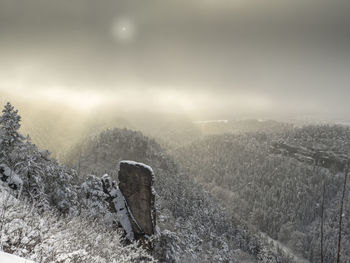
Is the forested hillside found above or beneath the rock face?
beneath

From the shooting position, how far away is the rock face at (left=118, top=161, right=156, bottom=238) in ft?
76.9

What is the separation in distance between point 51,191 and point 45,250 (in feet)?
49.7

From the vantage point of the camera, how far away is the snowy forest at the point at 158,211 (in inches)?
273

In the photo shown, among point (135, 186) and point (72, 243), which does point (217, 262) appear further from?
point (72, 243)

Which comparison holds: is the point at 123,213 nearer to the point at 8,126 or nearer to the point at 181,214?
the point at 8,126

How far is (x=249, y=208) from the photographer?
153250mm

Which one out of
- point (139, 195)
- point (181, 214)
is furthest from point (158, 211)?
point (181, 214)

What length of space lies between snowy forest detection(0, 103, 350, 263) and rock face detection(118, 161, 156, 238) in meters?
1.34

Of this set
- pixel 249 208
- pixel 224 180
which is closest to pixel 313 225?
pixel 249 208

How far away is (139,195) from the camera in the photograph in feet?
80.2

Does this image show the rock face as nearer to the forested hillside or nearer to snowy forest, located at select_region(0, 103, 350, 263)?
snowy forest, located at select_region(0, 103, 350, 263)

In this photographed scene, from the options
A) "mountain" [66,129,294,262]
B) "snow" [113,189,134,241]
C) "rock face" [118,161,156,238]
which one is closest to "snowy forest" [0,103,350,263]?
"mountain" [66,129,294,262]

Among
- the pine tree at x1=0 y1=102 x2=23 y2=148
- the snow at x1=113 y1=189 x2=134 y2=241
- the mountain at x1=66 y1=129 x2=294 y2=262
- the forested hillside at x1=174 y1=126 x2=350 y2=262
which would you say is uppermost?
the pine tree at x1=0 y1=102 x2=23 y2=148

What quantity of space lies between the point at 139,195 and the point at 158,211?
58.1ft
